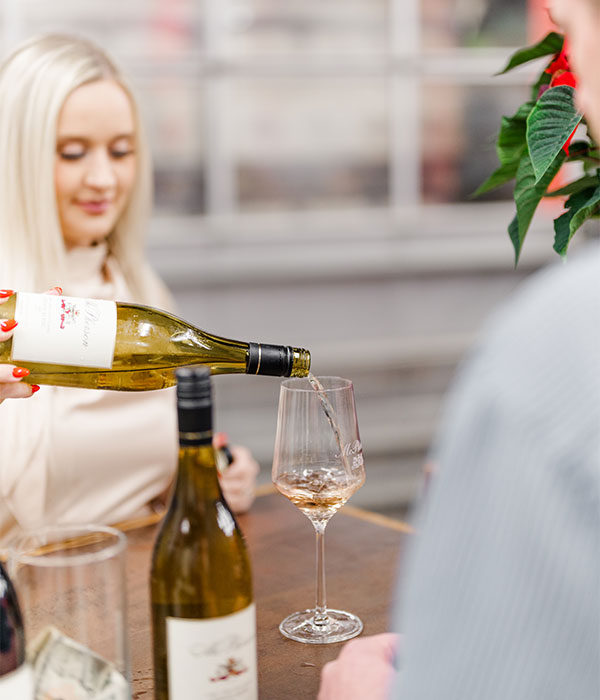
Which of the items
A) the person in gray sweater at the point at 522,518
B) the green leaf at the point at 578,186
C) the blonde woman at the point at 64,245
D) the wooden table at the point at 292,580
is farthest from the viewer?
the blonde woman at the point at 64,245

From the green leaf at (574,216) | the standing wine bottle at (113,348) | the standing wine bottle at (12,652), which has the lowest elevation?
the standing wine bottle at (12,652)

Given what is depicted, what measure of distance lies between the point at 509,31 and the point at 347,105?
57 centimetres

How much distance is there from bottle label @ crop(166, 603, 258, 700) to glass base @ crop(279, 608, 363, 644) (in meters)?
0.28

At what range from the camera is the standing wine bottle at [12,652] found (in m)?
0.56

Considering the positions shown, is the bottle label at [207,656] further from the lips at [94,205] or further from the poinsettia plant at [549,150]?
the lips at [94,205]

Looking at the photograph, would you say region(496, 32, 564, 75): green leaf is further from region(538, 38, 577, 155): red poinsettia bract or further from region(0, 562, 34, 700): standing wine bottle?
region(0, 562, 34, 700): standing wine bottle

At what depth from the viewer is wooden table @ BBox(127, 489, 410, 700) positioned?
0.81 m

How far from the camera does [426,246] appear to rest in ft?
9.78

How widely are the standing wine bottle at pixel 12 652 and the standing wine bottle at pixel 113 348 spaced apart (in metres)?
0.29

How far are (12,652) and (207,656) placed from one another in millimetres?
125

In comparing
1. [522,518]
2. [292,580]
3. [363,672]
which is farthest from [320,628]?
[522,518]

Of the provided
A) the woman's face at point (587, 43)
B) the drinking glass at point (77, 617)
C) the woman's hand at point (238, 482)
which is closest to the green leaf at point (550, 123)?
the woman's face at point (587, 43)

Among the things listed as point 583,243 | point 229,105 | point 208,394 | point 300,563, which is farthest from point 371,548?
point 583,243

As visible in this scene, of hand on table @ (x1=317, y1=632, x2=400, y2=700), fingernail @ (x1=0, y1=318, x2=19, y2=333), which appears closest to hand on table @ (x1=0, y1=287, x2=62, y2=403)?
fingernail @ (x1=0, y1=318, x2=19, y2=333)
